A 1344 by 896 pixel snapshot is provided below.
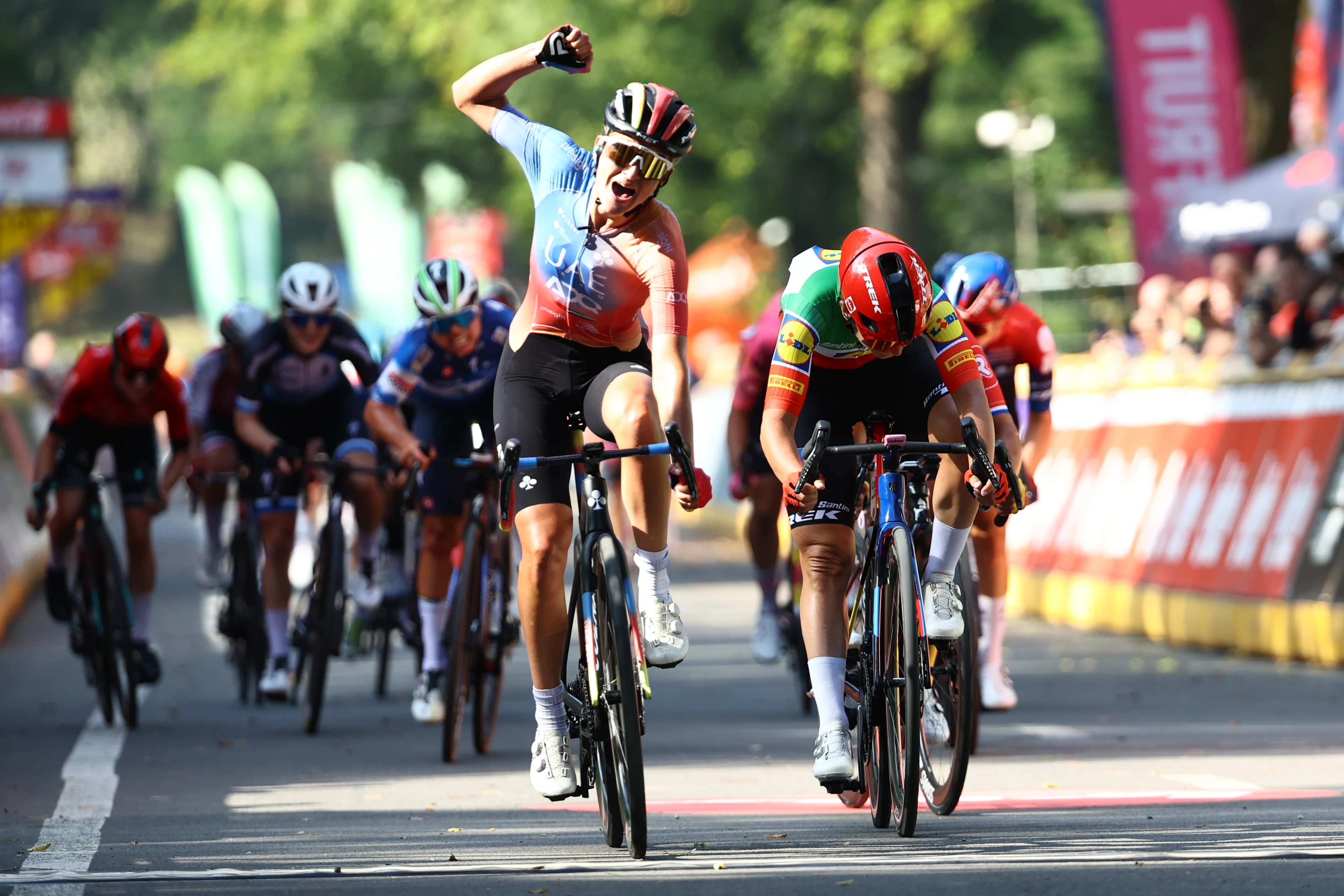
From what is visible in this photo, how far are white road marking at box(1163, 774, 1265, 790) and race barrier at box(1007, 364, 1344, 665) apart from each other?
4425 mm

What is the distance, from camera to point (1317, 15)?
1898cm

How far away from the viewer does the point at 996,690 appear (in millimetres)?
10562

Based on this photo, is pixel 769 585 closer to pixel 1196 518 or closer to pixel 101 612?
pixel 101 612

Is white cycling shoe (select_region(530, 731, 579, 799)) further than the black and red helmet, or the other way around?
white cycling shoe (select_region(530, 731, 579, 799))

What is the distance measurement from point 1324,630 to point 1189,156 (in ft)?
34.5

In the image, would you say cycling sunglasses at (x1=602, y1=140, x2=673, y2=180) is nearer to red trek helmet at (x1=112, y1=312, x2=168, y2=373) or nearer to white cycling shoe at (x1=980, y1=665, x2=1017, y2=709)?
white cycling shoe at (x1=980, y1=665, x2=1017, y2=709)

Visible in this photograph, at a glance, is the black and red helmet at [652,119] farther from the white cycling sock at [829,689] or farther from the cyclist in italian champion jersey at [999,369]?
the cyclist in italian champion jersey at [999,369]

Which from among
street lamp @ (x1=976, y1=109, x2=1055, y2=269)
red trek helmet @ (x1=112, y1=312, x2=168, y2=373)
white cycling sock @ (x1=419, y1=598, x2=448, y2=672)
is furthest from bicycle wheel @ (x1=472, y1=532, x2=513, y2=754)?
street lamp @ (x1=976, y1=109, x2=1055, y2=269)

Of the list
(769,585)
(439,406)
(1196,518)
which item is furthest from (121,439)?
(1196,518)

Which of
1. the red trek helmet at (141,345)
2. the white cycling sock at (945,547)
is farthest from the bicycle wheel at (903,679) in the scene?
the red trek helmet at (141,345)

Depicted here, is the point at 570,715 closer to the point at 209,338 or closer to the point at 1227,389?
the point at 1227,389

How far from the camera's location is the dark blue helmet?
33.7ft

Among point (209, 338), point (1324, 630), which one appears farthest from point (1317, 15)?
point (209, 338)

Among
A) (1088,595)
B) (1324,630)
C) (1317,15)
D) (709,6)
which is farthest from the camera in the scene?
(709,6)
